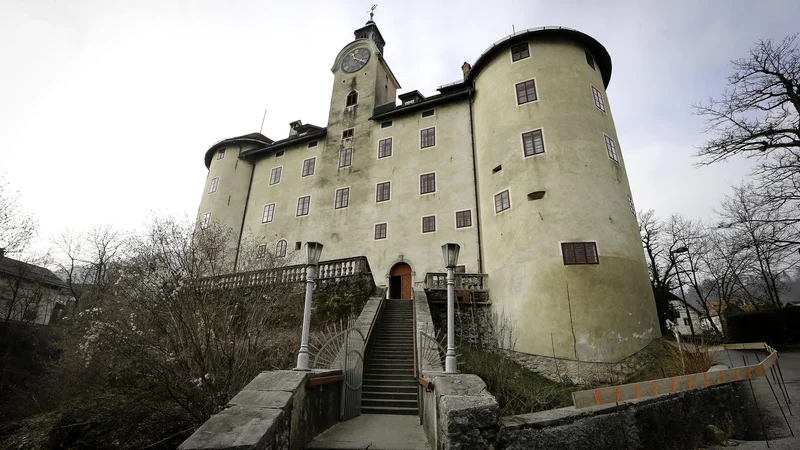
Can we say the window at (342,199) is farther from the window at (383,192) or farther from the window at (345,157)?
the window at (383,192)

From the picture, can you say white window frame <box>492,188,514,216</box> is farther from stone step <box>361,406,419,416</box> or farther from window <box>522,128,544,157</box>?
stone step <box>361,406,419,416</box>

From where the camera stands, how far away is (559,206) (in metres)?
15.0

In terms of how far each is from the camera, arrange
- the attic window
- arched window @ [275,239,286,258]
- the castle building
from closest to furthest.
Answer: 1. the castle building
2. the attic window
3. arched window @ [275,239,286,258]

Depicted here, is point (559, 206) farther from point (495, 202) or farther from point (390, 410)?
point (390, 410)

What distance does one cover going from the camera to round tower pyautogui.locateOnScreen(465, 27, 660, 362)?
13492 millimetres

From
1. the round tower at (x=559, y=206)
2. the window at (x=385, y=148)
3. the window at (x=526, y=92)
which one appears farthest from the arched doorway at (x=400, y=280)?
the window at (x=526, y=92)

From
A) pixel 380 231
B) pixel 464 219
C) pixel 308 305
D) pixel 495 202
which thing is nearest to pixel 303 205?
pixel 380 231

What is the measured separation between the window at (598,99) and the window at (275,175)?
20.7 meters

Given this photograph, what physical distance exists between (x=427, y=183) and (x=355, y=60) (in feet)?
45.8

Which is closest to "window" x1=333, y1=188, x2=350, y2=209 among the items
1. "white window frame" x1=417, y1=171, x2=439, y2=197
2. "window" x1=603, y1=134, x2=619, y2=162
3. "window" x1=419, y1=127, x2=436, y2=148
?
"white window frame" x1=417, y1=171, x2=439, y2=197

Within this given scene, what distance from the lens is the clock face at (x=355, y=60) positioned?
92.4 ft

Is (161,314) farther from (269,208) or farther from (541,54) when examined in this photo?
(541,54)

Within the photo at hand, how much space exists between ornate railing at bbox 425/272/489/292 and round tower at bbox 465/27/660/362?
2.11ft

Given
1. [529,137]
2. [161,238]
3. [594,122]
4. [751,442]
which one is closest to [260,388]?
[751,442]
